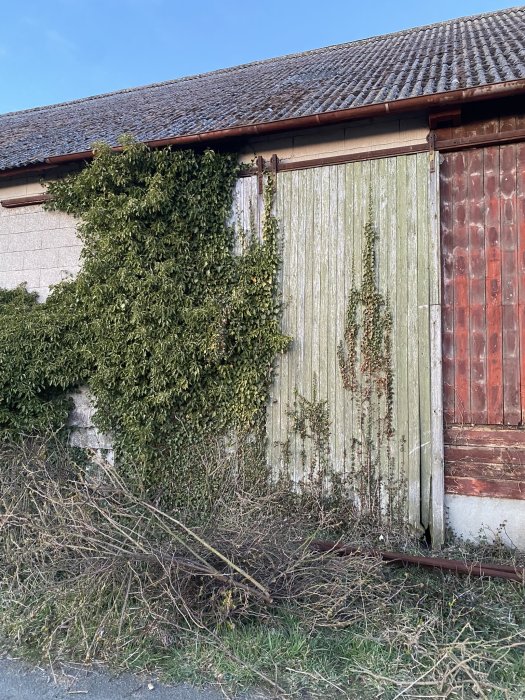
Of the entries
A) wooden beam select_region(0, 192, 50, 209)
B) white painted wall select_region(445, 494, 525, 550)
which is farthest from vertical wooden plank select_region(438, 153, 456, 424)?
wooden beam select_region(0, 192, 50, 209)

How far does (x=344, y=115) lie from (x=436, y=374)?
279cm

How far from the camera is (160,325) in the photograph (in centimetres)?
528

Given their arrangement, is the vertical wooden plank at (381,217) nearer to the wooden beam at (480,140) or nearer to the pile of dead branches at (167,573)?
the wooden beam at (480,140)

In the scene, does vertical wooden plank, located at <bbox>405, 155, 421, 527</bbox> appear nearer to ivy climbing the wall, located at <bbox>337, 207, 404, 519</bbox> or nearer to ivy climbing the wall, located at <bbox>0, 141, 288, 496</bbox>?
ivy climbing the wall, located at <bbox>337, 207, 404, 519</bbox>

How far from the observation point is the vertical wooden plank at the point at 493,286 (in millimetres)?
4613

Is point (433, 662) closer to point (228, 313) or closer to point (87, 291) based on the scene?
point (228, 313)

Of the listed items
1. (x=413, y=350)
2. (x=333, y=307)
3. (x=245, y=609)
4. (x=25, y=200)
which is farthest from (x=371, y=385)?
(x=25, y=200)

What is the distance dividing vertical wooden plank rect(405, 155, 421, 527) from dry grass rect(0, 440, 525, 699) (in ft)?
3.16

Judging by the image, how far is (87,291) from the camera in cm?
562

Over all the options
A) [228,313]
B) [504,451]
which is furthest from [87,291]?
[504,451]

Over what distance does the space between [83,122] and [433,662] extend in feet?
29.8

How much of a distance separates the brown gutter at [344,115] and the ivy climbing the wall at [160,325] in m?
0.17

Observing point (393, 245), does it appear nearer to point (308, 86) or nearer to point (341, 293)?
point (341, 293)

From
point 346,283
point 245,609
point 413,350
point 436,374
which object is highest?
point 346,283
